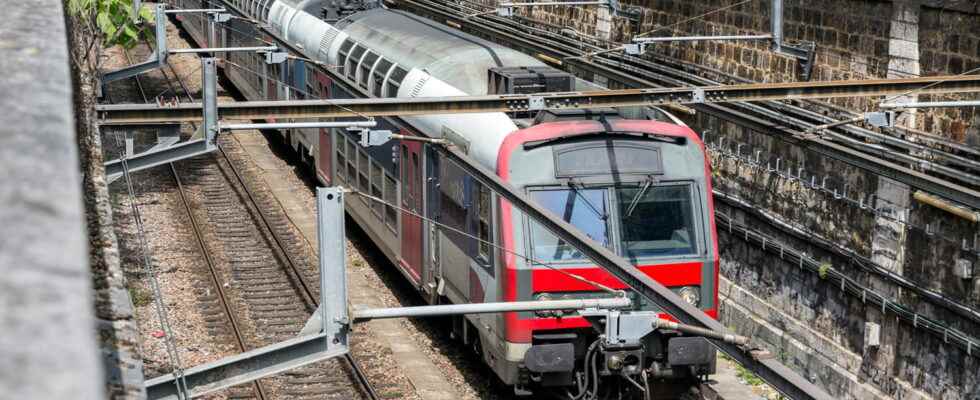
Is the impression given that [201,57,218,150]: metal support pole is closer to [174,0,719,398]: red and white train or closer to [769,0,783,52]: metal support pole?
[174,0,719,398]: red and white train

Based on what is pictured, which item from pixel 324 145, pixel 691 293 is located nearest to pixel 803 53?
pixel 691 293

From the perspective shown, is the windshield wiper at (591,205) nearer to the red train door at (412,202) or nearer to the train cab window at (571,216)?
the train cab window at (571,216)

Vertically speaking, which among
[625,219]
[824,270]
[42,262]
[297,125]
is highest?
[42,262]

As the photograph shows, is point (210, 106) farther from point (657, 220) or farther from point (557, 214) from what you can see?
point (657, 220)

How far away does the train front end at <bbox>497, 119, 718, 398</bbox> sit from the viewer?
1074 cm

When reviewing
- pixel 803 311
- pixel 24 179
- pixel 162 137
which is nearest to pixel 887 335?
pixel 803 311

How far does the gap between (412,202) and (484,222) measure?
2245 millimetres

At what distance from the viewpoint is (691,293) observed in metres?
11.0

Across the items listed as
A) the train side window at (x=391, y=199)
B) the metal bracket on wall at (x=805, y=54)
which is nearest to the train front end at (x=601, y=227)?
the train side window at (x=391, y=199)

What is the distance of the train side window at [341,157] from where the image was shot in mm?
17159

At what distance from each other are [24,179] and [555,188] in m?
9.57

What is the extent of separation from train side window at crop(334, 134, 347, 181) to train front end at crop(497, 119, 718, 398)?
655 cm

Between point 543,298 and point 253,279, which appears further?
point 253,279

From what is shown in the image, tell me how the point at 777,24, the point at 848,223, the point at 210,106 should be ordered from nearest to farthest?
the point at 210,106
the point at 848,223
the point at 777,24
